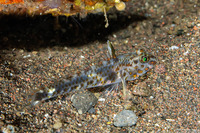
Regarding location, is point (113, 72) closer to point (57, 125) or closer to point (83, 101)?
point (83, 101)

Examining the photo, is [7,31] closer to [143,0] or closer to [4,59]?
[4,59]

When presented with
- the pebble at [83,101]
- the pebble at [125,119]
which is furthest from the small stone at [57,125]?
the pebble at [125,119]

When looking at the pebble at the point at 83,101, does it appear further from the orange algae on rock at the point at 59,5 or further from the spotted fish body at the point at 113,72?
the orange algae on rock at the point at 59,5

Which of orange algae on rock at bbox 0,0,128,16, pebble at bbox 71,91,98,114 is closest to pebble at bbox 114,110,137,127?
pebble at bbox 71,91,98,114

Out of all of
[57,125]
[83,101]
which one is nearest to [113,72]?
[83,101]

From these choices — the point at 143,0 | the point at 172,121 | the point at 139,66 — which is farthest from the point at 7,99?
the point at 143,0

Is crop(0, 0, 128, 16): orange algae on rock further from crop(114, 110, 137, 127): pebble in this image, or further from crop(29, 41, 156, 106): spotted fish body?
crop(114, 110, 137, 127): pebble
